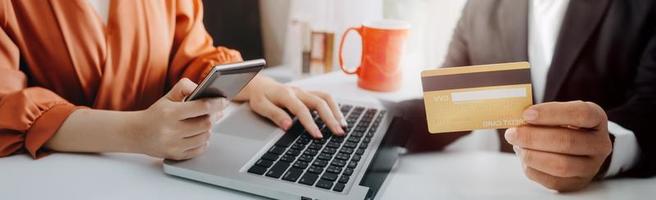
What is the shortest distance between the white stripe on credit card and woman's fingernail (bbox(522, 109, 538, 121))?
18mm

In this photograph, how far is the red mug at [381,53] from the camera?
2.97ft

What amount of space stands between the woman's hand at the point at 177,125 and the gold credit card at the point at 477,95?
0.21 m

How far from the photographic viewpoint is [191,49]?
2.65ft

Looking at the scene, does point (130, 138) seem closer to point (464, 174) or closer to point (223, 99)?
point (223, 99)

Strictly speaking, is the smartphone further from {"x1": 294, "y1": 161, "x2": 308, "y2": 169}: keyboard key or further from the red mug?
the red mug

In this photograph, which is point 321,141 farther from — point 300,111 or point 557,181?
point 557,181

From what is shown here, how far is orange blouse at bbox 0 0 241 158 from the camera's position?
0.56 m

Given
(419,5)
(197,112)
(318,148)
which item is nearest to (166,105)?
(197,112)

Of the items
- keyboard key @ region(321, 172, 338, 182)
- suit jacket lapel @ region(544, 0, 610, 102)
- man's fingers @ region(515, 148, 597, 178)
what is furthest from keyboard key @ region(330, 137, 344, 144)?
suit jacket lapel @ region(544, 0, 610, 102)

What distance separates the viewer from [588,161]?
0.53 metres

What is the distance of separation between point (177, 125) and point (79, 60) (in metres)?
0.20

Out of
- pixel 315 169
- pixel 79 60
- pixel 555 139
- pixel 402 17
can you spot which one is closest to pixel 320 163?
pixel 315 169

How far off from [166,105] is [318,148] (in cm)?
17

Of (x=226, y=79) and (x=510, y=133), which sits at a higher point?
(x=226, y=79)
